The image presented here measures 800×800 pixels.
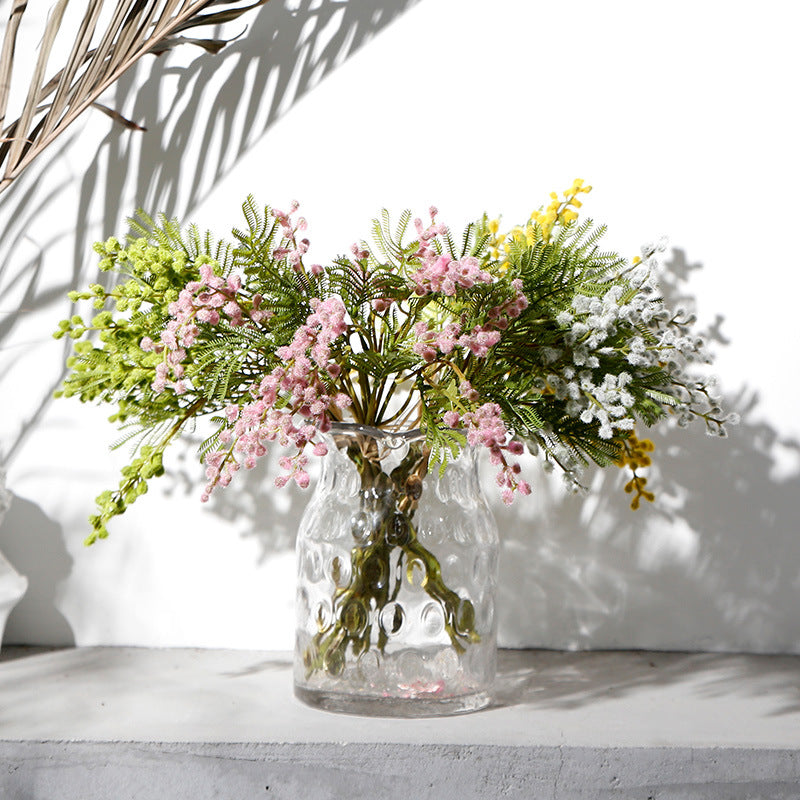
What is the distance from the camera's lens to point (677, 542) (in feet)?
4.26

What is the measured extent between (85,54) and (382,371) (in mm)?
569

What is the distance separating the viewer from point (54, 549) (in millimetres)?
1305

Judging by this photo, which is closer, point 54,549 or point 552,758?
point 552,758

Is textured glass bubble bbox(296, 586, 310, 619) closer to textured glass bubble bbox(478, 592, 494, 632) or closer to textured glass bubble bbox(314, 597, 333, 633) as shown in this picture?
textured glass bubble bbox(314, 597, 333, 633)

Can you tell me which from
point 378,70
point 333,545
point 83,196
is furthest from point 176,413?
point 378,70

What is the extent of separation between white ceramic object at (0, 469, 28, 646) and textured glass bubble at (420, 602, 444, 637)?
1.77ft

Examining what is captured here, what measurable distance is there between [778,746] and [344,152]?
2.80 feet

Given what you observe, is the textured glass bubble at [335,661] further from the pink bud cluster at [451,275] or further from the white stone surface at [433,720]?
the pink bud cluster at [451,275]

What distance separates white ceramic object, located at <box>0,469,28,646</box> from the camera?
1215mm

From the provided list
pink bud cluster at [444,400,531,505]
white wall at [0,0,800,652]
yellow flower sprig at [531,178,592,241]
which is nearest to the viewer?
pink bud cluster at [444,400,531,505]

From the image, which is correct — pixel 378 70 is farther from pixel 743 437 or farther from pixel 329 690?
pixel 329 690

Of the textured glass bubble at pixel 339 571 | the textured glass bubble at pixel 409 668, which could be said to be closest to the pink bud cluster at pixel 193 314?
the textured glass bubble at pixel 339 571

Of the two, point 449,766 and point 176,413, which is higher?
point 176,413

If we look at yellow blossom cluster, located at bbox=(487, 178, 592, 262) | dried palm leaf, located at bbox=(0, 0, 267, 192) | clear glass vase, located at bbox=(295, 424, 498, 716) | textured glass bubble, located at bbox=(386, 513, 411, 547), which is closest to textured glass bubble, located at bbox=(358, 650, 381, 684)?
clear glass vase, located at bbox=(295, 424, 498, 716)
